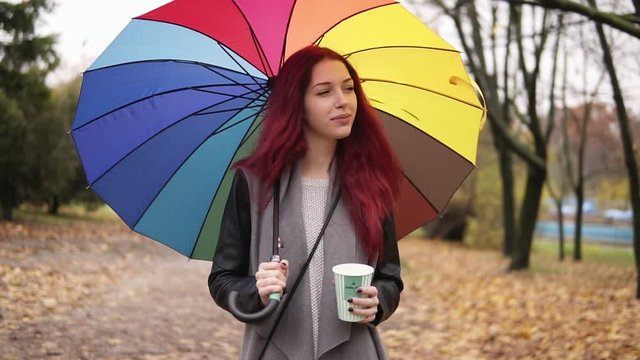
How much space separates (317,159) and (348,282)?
0.53 metres

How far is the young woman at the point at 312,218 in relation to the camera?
1.96 metres

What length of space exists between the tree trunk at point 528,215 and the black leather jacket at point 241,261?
463 inches

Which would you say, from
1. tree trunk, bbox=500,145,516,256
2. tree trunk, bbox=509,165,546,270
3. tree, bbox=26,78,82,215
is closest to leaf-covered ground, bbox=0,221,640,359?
tree trunk, bbox=509,165,546,270

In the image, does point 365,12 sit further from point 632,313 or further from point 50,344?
point 632,313

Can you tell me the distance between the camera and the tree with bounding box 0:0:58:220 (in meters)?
15.9

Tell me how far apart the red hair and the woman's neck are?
39 mm

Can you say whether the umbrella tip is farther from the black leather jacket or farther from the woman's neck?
the black leather jacket

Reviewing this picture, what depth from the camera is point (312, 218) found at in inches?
80.8

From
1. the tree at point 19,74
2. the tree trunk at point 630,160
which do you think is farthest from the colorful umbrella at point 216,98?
the tree at point 19,74

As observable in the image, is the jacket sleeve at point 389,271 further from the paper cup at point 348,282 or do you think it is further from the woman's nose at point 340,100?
the woman's nose at point 340,100

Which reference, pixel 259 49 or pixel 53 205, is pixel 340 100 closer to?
pixel 259 49

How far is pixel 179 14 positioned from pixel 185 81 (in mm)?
278

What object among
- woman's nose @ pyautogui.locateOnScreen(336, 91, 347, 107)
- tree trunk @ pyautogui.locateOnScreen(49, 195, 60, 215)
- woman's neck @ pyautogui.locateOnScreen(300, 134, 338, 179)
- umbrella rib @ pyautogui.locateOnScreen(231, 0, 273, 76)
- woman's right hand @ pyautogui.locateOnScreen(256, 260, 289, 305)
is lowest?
tree trunk @ pyautogui.locateOnScreen(49, 195, 60, 215)

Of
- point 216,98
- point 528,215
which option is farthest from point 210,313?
point 528,215
